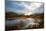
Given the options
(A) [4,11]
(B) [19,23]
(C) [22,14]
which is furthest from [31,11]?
(A) [4,11]

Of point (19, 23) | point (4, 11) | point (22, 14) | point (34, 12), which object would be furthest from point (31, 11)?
point (4, 11)

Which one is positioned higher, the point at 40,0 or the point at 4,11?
the point at 40,0

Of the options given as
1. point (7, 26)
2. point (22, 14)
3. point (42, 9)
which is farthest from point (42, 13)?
point (7, 26)

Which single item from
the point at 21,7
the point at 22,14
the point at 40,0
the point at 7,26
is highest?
the point at 40,0

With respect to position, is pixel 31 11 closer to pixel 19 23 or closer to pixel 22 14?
pixel 22 14

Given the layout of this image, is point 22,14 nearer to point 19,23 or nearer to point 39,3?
point 19,23

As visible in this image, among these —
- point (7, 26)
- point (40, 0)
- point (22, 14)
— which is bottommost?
point (7, 26)
